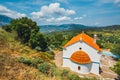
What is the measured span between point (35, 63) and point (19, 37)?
32.0m

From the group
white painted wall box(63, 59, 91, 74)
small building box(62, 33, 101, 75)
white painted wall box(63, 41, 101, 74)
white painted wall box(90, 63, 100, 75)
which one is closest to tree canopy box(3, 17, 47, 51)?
small building box(62, 33, 101, 75)

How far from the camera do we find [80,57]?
114ft

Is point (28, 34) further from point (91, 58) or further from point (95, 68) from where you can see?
point (95, 68)

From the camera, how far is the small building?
34875 millimetres

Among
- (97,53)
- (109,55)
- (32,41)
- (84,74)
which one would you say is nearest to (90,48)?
(97,53)

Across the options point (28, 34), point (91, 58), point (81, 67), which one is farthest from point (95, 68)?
point (28, 34)

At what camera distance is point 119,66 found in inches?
1254

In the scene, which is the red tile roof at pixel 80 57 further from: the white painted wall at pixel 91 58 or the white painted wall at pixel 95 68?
the white painted wall at pixel 95 68

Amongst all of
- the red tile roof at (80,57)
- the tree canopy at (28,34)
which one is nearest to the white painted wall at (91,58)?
the red tile roof at (80,57)

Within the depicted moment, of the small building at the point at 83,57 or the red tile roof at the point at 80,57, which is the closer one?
the red tile roof at the point at 80,57

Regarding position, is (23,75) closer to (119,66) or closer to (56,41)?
(119,66)

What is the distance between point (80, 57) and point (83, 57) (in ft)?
2.21

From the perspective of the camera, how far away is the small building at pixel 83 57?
114 ft

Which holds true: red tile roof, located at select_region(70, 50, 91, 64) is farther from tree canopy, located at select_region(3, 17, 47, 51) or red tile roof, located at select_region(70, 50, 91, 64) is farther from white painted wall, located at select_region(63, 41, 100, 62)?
tree canopy, located at select_region(3, 17, 47, 51)
